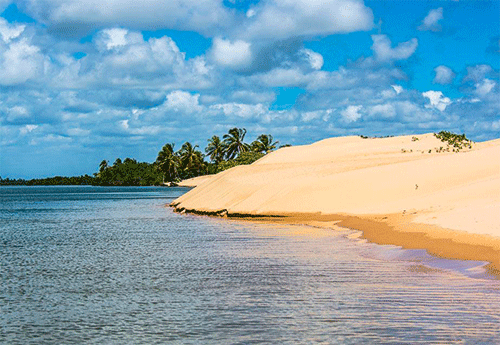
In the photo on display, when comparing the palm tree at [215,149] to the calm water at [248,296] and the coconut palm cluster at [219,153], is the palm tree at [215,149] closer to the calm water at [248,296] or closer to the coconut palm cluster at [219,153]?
the coconut palm cluster at [219,153]

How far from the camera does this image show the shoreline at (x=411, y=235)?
20.2 metres

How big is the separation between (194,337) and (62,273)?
9.63 metres

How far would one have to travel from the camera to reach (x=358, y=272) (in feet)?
59.2

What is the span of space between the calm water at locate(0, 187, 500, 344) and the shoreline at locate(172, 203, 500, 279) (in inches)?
37.9

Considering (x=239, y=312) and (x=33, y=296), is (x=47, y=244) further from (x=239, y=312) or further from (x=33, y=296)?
(x=239, y=312)

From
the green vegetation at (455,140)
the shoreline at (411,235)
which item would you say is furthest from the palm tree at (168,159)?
the shoreline at (411,235)

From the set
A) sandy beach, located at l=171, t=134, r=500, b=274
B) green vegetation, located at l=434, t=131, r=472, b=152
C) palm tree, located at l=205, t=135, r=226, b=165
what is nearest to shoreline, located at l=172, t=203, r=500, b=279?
sandy beach, located at l=171, t=134, r=500, b=274

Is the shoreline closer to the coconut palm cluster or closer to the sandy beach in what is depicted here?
the sandy beach

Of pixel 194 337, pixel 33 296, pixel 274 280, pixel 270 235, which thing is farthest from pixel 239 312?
pixel 270 235

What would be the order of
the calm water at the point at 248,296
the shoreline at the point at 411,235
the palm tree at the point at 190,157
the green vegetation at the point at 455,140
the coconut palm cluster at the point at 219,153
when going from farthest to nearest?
the palm tree at the point at 190,157 < the coconut palm cluster at the point at 219,153 < the green vegetation at the point at 455,140 < the shoreline at the point at 411,235 < the calm water at the point at 248,296

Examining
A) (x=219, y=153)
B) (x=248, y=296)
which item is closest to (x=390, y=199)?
(x=248, y=296)

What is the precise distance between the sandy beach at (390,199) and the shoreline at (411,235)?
0.04m

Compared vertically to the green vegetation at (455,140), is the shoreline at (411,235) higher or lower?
lower

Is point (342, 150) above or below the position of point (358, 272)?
above
